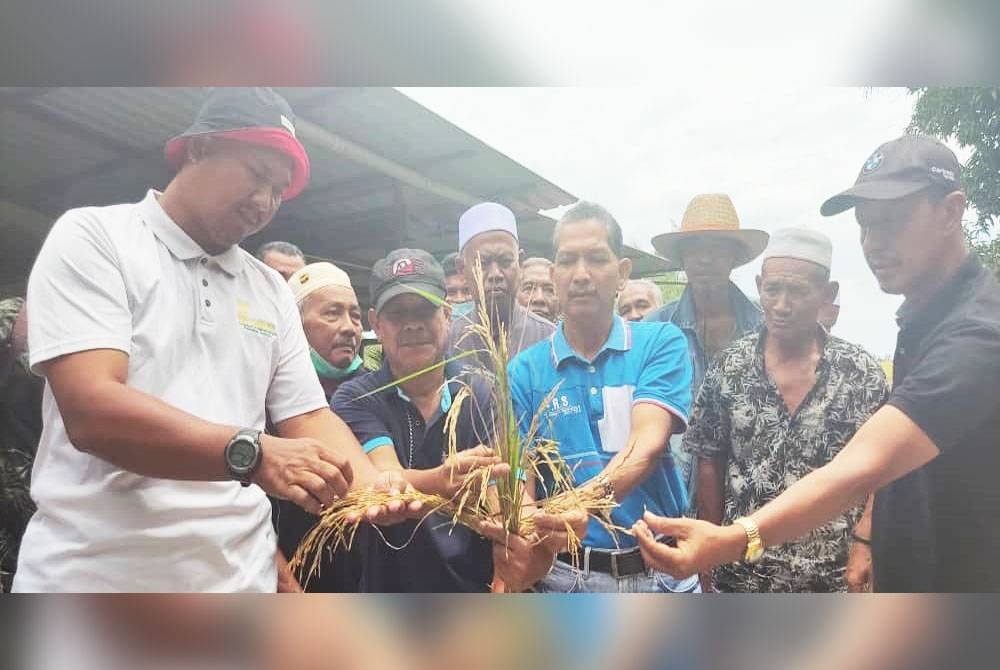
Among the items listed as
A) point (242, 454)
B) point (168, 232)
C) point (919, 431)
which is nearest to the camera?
point (242, 454)

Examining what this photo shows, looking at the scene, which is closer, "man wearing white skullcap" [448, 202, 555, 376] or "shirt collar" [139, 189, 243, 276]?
"shirt collar" [139, 189, 243, 276]

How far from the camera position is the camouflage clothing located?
9.04 ft

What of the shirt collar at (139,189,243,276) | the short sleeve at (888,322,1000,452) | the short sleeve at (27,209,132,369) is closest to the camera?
the short sleeve at (27,209,132,369)

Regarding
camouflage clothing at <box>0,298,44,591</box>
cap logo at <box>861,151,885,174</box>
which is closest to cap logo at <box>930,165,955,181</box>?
cap logo at <box>861,151,885,174</box>

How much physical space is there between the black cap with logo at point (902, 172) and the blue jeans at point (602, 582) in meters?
1.46

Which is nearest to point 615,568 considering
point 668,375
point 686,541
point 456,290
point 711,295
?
point 686,541

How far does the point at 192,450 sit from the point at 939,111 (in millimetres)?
2938

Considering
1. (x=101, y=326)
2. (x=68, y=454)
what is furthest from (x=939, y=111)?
(x=68, y=454)

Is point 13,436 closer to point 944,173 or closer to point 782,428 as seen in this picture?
point 782,428

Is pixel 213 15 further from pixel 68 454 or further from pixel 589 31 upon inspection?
pixel 68 454

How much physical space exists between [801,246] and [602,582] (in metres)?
1.41

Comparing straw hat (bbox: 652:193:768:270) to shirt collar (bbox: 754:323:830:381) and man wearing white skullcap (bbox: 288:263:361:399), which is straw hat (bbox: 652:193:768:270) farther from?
man wearing white skullcap (bbox: 288:263:361:399)

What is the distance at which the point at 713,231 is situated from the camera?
2.85m

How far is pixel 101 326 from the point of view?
8.30ft
